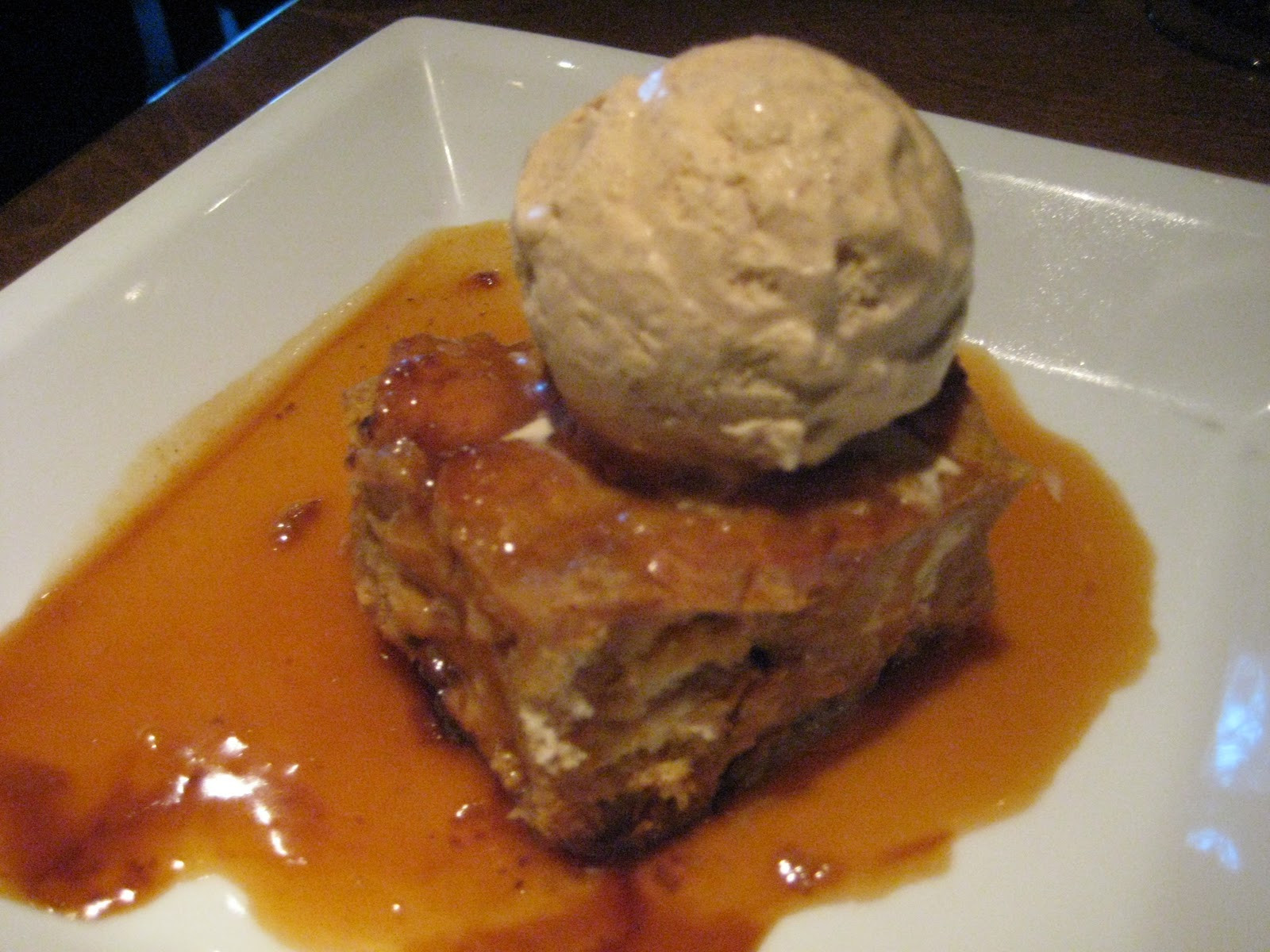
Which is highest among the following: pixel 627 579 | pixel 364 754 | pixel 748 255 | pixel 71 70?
pixel 748 255

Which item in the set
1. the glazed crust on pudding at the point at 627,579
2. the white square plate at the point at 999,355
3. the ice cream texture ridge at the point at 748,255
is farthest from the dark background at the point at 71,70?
the ice cream texture ridge at the point at 748,255

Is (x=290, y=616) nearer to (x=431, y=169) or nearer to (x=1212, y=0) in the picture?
(x=431, y=169)

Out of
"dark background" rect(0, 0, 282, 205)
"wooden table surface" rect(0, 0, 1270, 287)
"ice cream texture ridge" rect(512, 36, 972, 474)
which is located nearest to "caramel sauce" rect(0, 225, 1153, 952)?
"ice cream texture ridge" rect(512, 36, 972, 474)

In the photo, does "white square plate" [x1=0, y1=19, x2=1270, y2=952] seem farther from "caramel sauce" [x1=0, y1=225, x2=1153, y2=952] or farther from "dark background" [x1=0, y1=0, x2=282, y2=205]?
"dark background" [x1=0, y1=0, x2=282, y2=205]

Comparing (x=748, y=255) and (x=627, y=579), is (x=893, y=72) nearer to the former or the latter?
(x=748, y=255)

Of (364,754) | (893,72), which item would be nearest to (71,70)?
(893,72)

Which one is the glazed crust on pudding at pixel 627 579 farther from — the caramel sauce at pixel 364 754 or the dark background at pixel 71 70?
the dark background at pixel 71 70
